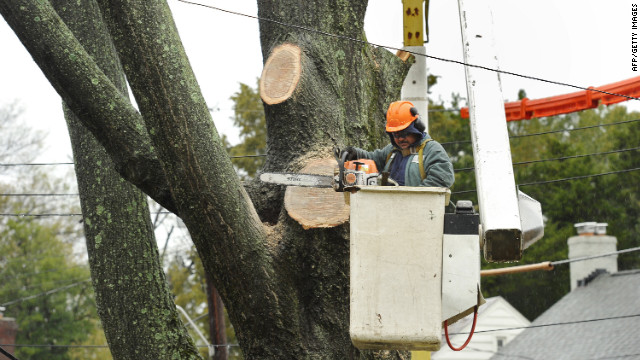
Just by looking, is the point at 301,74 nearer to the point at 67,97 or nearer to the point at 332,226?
the point at 332,226

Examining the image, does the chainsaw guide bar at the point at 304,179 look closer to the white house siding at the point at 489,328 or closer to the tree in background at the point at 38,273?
the white house siding at the point at 489,328

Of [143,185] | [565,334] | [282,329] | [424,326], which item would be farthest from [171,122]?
[565,334]

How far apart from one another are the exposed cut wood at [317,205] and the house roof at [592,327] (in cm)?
1015

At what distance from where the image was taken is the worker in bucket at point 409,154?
4.25 m

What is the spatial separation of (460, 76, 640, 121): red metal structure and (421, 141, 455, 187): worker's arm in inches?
215

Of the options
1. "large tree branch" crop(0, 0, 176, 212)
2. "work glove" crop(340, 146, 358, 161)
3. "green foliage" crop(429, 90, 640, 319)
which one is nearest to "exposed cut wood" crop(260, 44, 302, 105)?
"work glove" crop(340, 146, 358, 161)

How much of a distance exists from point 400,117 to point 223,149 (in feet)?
2.89

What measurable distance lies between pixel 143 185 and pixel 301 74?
947mm

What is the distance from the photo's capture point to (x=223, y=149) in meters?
4.09

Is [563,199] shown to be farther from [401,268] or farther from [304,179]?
[401,268]

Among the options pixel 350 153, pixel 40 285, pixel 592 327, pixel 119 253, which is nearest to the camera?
pixel 350 153

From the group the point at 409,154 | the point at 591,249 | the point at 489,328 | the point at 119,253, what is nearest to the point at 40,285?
the point at 489,328

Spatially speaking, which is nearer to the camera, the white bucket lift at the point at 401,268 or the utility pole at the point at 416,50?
the white bucket lift at the point at 401,268

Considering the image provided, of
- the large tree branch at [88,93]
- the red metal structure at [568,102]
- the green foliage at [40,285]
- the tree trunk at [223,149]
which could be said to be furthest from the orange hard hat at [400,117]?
the green foliage at [40,285]
